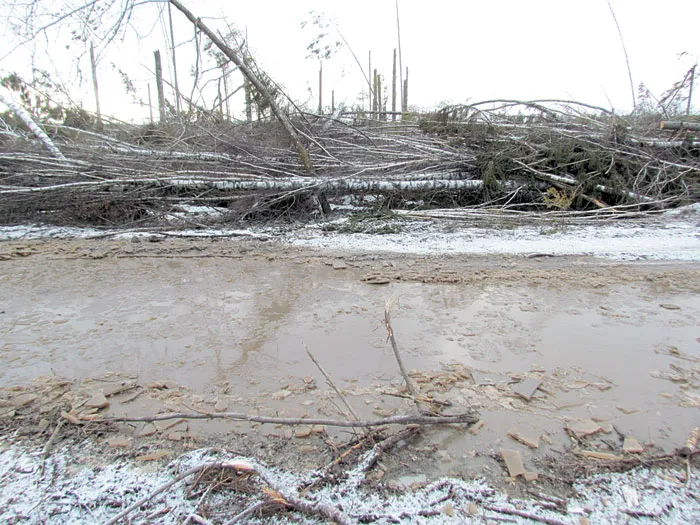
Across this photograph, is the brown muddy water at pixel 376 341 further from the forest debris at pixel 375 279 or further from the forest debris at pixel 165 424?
the forest debris at pixel 165 424

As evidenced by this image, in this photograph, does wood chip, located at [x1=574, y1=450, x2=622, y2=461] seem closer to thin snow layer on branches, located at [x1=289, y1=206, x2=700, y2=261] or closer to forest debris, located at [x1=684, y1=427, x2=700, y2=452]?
forest debris, located at [x1=684, y1=427, x2=700, y2=452]

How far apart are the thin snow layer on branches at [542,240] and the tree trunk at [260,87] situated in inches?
63.5

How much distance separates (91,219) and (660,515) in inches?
274

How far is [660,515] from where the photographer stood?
1.26 meters

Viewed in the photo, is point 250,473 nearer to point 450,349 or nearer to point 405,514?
point 405,514

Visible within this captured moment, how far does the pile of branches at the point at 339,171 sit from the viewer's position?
6027mm

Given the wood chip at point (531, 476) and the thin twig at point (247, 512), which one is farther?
the wood chip at point (531, 476)

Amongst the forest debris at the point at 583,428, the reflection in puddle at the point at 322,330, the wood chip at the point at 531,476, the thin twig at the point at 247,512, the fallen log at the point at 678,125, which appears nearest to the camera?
the thin twig at the point at 247,512

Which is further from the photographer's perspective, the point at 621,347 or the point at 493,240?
the point at 493,240

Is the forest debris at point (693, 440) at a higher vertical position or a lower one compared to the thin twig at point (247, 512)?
higher

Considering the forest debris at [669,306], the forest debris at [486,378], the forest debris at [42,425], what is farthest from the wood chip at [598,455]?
the forest debris at [42,425]

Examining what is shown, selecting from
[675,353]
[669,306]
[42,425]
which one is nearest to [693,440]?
[675,353]

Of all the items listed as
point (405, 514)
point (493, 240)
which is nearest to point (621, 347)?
point (405, 514)

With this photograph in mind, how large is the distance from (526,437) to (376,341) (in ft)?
3.29
